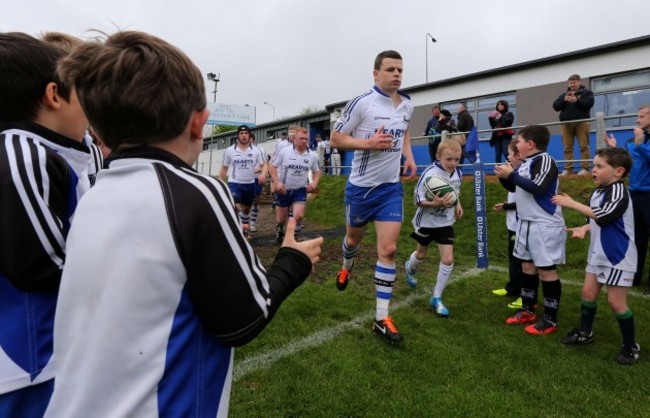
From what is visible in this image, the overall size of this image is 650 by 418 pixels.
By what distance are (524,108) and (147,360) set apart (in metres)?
18.2

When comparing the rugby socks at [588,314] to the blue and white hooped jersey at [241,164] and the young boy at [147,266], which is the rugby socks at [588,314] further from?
the blue and white hooped jersey at [241,164]

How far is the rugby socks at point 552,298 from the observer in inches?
165

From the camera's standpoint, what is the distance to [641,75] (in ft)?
43.6

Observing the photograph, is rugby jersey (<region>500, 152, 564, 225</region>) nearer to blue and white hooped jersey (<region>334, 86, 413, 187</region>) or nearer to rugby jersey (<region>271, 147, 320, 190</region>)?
blue and white hooped jersey (<region>334, 86, 413, 187</region>)

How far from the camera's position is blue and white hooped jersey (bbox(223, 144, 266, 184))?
9.69 metres

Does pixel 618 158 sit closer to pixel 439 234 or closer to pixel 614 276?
pixel 614 276

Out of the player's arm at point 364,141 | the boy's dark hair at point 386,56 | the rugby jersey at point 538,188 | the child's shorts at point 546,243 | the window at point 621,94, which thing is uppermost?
the window at point 621,94

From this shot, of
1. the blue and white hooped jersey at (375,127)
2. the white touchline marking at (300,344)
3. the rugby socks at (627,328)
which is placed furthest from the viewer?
the blue and white hooped jersey at (375,127)

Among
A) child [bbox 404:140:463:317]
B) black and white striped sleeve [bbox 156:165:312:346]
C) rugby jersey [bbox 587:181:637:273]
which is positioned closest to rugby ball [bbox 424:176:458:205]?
child [bbox 404:140:463:317]

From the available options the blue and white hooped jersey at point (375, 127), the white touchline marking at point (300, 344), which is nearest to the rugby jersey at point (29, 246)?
the white touchline marking at point (300, 344)

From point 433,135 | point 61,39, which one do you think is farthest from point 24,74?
point 433,135

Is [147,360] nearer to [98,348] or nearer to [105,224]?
[98,348]

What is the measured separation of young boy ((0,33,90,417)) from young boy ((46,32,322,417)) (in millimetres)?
327

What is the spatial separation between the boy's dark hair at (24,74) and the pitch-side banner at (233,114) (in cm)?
2999
